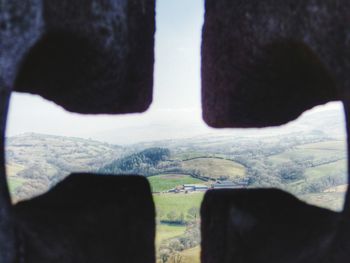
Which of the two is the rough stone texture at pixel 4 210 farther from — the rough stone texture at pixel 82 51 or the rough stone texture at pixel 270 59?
the rough stone texture at pixel 270 59

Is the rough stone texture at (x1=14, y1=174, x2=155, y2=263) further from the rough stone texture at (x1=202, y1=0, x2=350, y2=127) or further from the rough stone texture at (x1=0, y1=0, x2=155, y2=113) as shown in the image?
the rough stone texture at (x1=202, y1=0, x2=350, y2=127)

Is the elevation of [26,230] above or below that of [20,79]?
below

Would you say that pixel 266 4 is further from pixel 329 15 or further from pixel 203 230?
pixel 203 230

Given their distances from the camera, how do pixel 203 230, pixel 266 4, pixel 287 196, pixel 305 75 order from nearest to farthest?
pixel 266 4
pixel 305 75
pixel 287 196
pixel 203 230

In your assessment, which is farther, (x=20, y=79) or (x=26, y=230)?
(x=20, y=79)

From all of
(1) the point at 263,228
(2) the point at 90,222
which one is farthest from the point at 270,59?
(2) the point at 90,222

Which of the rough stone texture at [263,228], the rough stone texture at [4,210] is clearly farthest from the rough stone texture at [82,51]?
the rough stone texture at [263,228]

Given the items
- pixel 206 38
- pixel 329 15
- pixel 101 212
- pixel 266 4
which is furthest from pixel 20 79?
pixel 329 15
